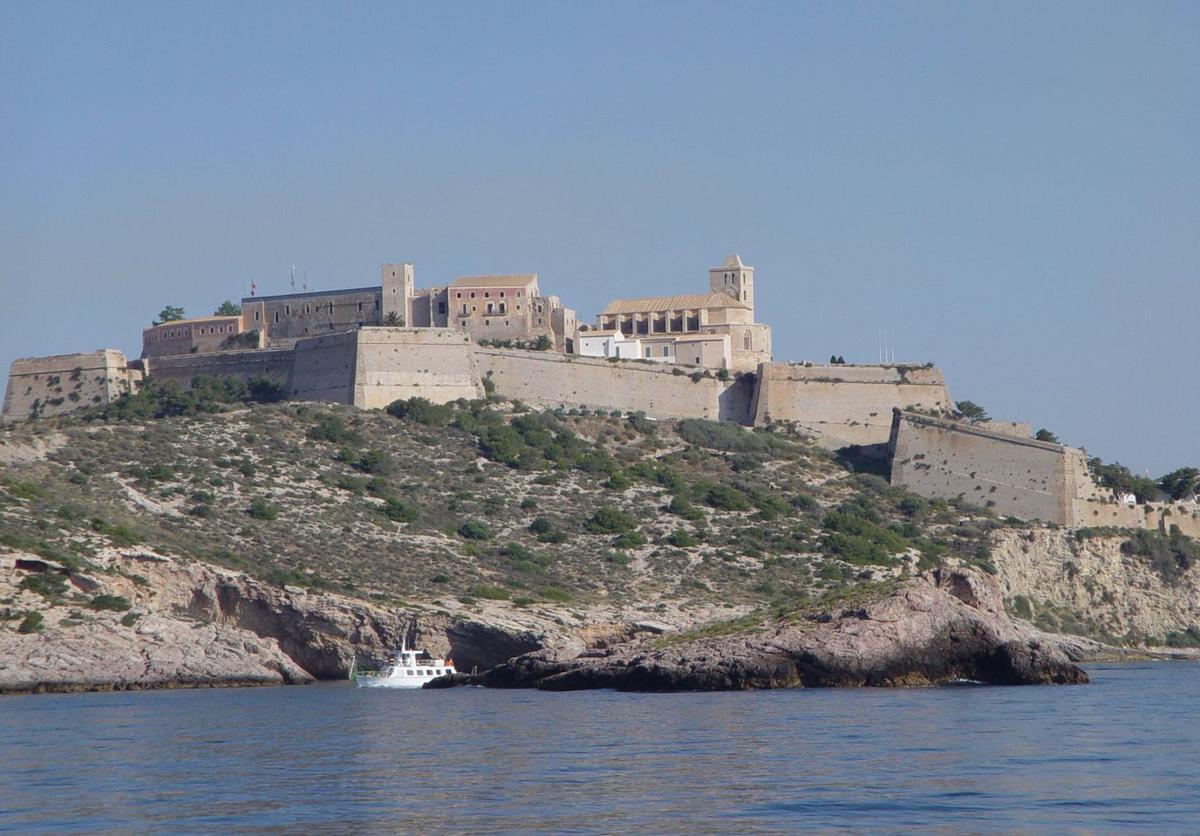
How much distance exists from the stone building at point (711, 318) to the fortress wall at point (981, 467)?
7.66 m

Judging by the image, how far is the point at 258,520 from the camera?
46750 mm

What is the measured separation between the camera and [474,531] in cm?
4891

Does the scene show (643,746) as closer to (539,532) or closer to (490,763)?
(490,763)

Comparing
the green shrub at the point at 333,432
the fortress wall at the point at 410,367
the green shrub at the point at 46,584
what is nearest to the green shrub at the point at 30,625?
the green shrub at the point at 46,584

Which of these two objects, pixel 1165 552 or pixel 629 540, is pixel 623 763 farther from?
pixel 1165 552

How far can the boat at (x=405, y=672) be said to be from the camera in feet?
130

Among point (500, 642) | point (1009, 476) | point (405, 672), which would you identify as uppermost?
point (1009, 476)

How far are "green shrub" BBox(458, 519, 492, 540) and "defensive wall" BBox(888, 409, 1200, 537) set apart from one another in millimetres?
15335

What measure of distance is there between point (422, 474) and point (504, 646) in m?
13.5

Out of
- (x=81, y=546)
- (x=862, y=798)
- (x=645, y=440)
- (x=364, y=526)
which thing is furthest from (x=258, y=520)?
(x=862, y=798)

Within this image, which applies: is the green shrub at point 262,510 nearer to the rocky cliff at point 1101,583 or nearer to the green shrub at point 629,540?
the green shrub at point 629,540

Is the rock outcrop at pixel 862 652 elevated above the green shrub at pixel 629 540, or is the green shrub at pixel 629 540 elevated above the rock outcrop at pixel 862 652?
the green shrub at pixel 629 540

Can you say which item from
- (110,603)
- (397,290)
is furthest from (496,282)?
(110,603)

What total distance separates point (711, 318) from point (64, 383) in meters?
21.7
